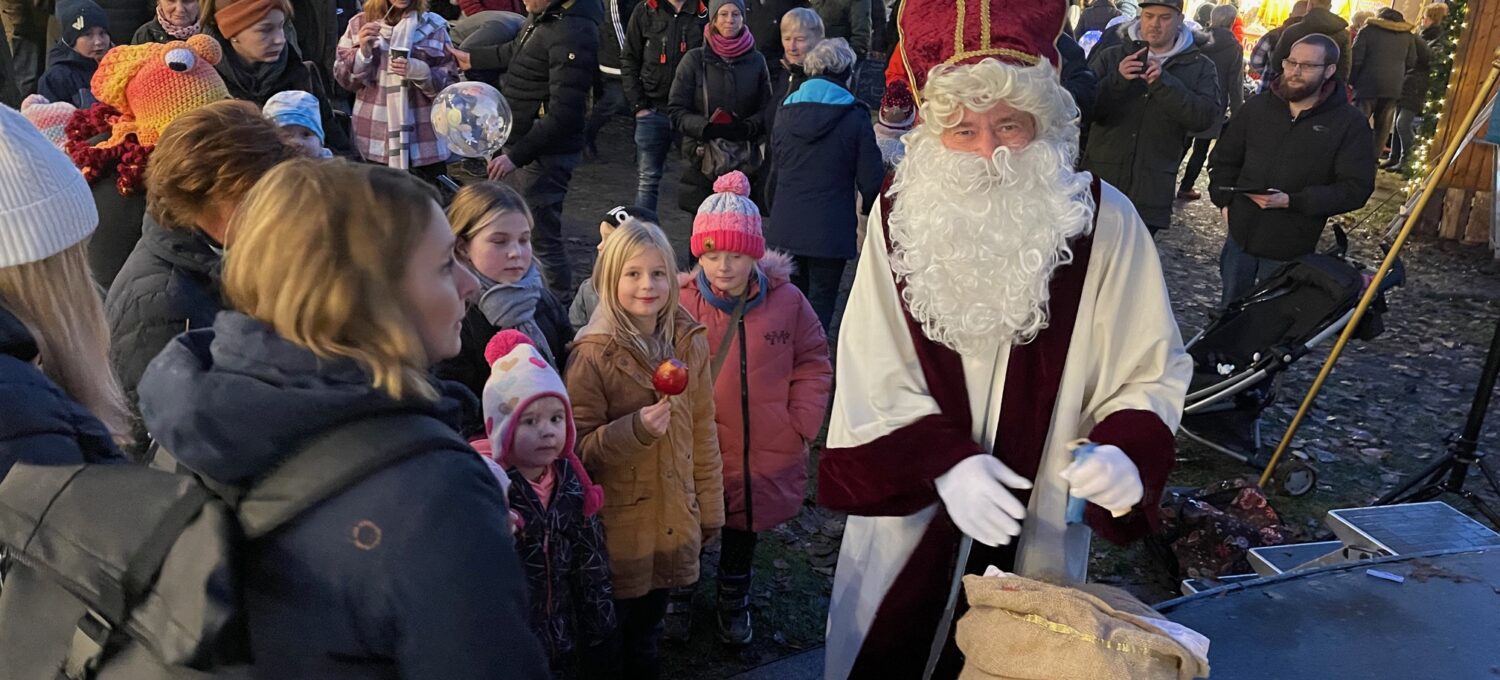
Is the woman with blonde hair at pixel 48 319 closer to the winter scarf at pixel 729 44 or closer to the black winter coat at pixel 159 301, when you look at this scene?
the black winter coat at pixel 159 301

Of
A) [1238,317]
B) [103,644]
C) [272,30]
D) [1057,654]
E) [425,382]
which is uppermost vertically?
[272,30]

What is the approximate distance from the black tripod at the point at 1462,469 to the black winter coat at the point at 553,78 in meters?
4.63

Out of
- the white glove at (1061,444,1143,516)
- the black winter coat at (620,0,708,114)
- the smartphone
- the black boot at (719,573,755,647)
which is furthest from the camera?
the black winter coat at (620,0,708,114)

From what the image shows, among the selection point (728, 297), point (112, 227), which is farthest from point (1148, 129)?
point (112, 227)

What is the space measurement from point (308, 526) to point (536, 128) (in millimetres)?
4946

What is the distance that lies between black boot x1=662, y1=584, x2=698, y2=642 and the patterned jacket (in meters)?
3.28

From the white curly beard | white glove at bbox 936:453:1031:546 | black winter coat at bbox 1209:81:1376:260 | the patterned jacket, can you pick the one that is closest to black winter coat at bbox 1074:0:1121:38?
black winter coat at bbox 1209:81:1376:260

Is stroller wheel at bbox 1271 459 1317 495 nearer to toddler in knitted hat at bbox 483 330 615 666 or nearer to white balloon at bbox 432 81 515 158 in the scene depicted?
toddler in knitted hat at bbox 483 330 615 666

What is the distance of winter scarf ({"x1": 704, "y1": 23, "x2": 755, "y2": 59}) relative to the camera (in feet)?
22.5

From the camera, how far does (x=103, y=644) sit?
147 centimetres

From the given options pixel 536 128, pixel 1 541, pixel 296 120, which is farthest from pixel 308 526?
pixel 536 128

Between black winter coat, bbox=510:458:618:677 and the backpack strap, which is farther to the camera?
black winter coat, bbox=510:458:618:677

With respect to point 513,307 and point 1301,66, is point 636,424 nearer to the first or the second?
point 513,307

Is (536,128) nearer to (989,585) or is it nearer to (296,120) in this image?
(296,120)
